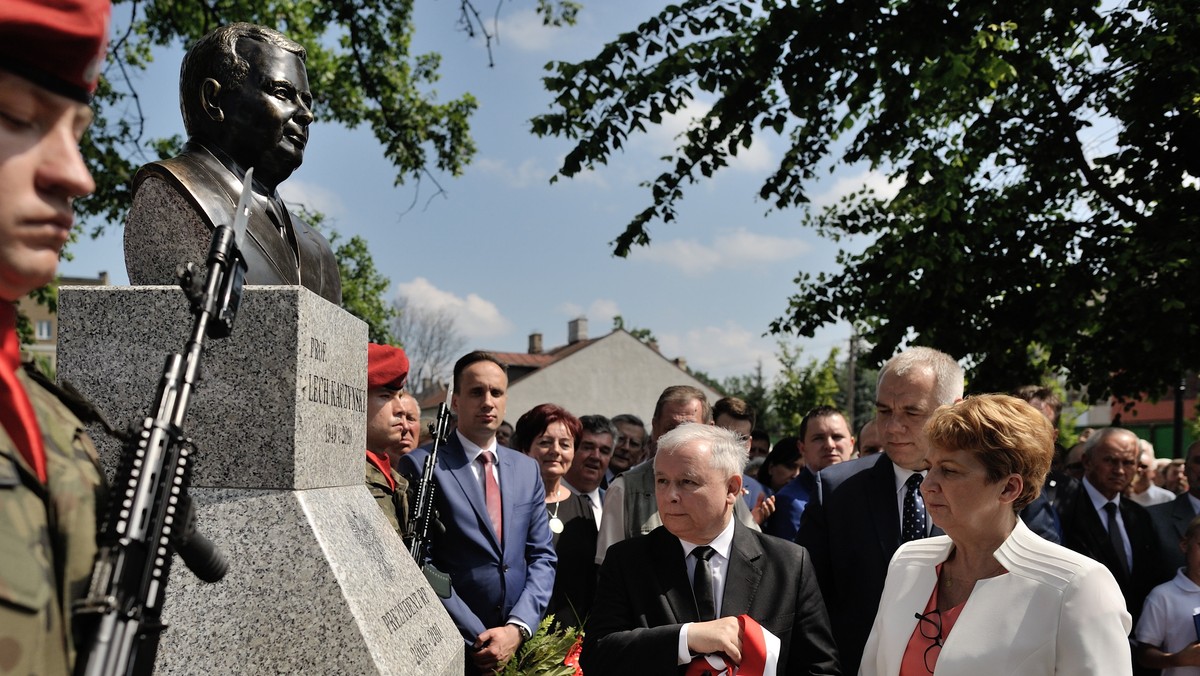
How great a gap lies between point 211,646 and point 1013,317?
1259cm

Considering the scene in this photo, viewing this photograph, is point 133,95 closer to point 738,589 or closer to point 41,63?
point 738,589

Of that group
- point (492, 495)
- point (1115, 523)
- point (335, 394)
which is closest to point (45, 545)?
point (335, 394)

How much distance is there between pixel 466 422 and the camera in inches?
199

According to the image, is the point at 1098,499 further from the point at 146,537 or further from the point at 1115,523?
the point at 146,537

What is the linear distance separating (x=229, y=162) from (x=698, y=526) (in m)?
2.13

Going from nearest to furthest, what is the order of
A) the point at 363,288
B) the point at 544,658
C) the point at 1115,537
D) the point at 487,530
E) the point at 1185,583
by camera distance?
1. the point at 544,658
2. the point at 487,530
3. the point at 1185,583
4. the point at 1115,537
5. the point at 363,288

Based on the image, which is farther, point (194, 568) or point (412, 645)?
point (412, 645)

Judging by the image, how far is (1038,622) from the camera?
3.05 metres

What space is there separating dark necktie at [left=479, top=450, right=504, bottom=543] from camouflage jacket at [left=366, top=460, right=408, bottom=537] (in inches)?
15.6

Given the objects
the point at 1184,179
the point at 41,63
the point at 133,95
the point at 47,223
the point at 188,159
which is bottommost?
the point at 47,223

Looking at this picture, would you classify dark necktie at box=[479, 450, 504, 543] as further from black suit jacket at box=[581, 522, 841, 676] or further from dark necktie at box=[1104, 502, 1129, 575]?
dark necktie at box=[1104, 502, 1129, 575]

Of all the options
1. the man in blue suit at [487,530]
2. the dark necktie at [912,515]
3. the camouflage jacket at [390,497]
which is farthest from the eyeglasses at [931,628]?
the camouflage jacket at [390,497]

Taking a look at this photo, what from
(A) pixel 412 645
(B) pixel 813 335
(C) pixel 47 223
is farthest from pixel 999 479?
(B) pixel 813 335

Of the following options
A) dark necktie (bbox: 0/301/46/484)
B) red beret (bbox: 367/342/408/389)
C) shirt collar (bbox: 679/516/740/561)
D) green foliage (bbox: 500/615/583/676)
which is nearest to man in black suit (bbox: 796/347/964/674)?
shirt collar (bbox: 679/516/740/561)
